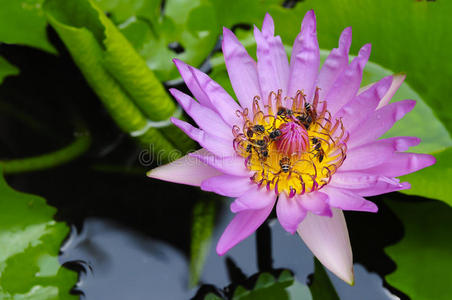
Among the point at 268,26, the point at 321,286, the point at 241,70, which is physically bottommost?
the point at 321,286

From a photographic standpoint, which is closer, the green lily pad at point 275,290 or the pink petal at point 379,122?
the pink petal at point 379,122

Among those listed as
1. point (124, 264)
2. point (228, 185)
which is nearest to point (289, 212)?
point (228, 185)

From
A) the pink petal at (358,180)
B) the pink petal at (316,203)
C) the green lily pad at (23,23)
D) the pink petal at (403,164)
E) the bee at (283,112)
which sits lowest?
the pink petal at (316,203)

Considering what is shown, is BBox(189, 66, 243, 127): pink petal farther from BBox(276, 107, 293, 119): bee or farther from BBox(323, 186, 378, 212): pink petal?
BBox(323, 186, 378, 212): pink petal

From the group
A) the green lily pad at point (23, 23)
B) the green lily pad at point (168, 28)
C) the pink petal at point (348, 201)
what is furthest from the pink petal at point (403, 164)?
the green lily pad at point (23, 23)

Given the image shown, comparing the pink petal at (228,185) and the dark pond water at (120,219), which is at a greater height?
the pink petal at (228,185)

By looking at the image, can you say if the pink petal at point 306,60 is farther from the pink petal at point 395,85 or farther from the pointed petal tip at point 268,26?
the pink petal at point 395,85

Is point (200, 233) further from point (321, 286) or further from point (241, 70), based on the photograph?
point (241, 70)
